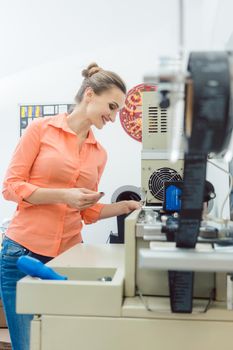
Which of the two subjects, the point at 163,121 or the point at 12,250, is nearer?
the point at 12,250

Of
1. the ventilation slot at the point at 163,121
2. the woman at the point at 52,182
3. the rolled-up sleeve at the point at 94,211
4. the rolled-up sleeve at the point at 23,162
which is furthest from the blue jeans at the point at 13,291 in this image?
the ventilation slot at the point at 163,121

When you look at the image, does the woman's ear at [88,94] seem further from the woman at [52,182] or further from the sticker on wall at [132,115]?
the sticker on wall at [132,115]

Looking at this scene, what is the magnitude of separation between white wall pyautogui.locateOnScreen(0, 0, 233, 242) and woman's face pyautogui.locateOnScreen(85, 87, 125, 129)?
0.90 metres

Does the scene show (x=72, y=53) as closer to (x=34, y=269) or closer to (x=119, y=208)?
(x=119, y=208)

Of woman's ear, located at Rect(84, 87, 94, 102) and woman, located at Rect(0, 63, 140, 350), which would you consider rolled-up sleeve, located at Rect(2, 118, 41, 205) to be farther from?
woman's ear, located at Rect(84, 87, 94, 102)

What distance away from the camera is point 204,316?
0.71 m

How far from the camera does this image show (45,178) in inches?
52.6

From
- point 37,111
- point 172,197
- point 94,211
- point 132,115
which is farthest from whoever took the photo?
point 37,111

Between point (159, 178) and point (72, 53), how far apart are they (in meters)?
1.70

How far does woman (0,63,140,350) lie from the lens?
1.24 meters

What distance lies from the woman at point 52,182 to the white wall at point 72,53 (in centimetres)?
92

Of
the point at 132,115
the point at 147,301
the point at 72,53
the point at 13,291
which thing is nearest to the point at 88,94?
the point at 13,291

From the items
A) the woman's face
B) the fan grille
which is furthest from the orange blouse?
the fan grille

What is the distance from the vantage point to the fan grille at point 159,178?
1.33 meters
